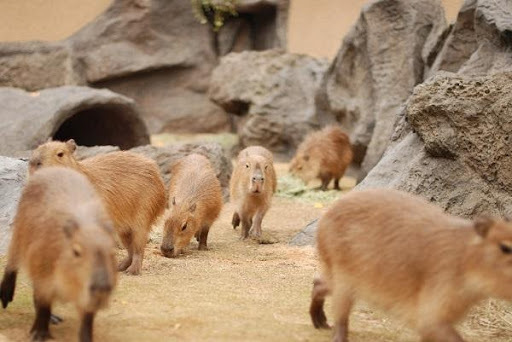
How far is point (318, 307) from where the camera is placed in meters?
4.40

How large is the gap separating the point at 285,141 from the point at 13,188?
8.86 meters

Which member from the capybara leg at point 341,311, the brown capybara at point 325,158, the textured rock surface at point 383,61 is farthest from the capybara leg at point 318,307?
the brown capybara at point 325,158

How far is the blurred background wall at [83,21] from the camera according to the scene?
14.9 m

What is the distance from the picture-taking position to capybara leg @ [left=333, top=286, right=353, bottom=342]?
161 inches

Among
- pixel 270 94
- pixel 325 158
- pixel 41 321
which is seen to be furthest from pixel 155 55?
pixel 41 321

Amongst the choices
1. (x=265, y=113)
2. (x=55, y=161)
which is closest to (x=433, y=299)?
(x=55, y=161)

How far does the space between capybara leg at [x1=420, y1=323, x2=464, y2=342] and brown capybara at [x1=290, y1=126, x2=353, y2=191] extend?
8.70m

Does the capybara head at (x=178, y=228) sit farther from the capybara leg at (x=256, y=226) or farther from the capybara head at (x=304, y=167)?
the capybara head at (x=304, y=167)

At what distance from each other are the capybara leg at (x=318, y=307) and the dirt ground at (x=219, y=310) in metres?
0.06

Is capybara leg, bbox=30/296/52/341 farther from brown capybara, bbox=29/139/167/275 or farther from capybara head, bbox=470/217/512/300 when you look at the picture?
capybara head, bbox=470/217/512/300

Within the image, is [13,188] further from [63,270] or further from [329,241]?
[329,241]

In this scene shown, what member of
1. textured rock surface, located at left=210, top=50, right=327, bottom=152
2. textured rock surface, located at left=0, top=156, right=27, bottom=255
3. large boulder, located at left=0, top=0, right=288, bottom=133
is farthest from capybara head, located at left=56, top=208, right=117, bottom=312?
large boulder, located at left=0, top=0, right=288, bottom=133

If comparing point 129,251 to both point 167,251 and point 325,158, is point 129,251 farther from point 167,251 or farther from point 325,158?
point 325,158

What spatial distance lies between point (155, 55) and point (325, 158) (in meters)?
5.79
